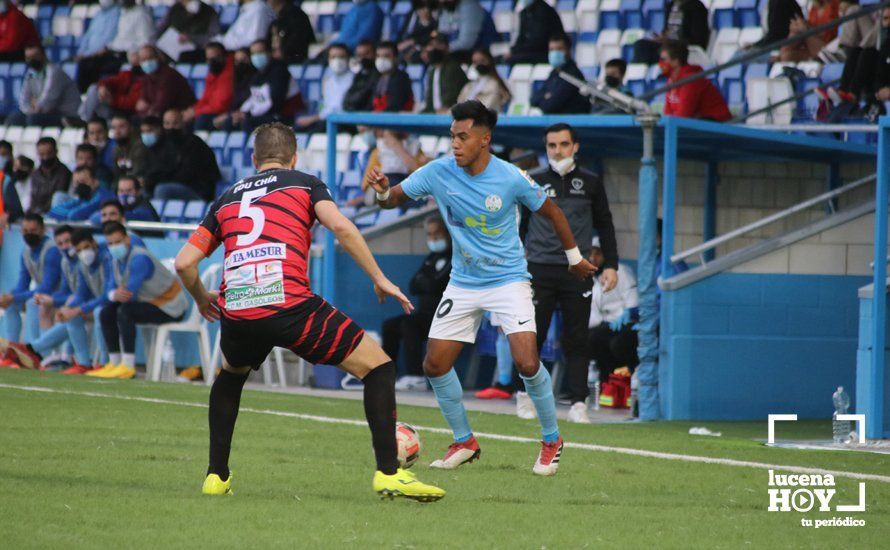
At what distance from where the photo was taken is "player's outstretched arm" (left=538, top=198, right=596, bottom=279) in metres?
8.73

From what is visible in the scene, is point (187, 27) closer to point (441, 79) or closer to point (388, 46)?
point (388, 46)

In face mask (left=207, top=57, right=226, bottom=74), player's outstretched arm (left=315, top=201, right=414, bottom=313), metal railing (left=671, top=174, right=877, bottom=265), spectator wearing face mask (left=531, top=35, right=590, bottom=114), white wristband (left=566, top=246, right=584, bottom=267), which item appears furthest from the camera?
face mask (left=207, top=57, right=226, bottom=74)

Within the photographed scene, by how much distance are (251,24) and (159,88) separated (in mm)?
1603

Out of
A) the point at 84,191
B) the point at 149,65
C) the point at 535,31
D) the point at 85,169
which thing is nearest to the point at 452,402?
the point at 535,31

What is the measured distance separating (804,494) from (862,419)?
274cm

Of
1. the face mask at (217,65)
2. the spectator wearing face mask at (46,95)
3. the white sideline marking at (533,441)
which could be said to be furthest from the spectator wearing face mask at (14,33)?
the white sideline marking at (533,441)

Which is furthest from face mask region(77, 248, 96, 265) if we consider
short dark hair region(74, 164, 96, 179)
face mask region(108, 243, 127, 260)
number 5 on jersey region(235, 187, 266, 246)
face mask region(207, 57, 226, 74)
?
number 5 on jersey region(235, 187, 266, 246)

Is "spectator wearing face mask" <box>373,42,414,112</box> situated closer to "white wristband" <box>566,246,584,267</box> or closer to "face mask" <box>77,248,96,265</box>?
"face mask" <box>77,248,96,265</box>

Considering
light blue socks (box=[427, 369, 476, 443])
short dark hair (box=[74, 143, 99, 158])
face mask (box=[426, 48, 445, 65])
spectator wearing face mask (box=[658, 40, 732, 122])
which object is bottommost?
light blue socks (box=[427, 369, 476, 443])

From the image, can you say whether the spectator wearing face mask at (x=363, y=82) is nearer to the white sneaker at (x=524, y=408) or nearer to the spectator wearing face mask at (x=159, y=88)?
the spectator wearing face mask at (x=159, y=88)

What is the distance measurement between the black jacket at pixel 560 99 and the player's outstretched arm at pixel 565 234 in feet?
22.4

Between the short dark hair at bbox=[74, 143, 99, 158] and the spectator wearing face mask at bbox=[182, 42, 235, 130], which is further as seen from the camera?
the spectator wearing face mask at bbox=[182, 42, 235, 130]

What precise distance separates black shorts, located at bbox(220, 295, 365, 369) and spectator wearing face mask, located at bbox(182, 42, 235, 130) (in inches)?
Answer: 556

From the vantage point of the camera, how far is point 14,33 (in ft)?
81.5
